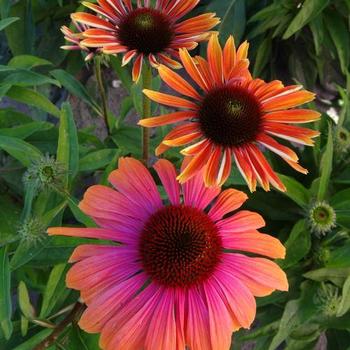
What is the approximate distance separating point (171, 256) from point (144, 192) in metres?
0.10

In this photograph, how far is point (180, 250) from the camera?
1.84ft

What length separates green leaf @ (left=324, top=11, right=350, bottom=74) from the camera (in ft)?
5.16

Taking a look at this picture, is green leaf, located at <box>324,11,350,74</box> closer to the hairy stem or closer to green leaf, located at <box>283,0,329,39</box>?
green leaf, located at <box>283,0,329,39</box>

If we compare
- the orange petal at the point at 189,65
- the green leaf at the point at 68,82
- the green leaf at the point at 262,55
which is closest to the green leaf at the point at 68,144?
the orange petal at the point at 189,65

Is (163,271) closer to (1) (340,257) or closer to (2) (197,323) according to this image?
(2) (197,323)

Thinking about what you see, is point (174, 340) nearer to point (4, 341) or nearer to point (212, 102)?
point (212, 102)

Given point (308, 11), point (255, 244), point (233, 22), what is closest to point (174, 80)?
point (255, 244)

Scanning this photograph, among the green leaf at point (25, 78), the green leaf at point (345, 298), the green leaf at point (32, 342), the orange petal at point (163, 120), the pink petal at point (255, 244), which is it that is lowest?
the green leaf at point (32, 342)

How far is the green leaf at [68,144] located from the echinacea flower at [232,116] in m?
0.17

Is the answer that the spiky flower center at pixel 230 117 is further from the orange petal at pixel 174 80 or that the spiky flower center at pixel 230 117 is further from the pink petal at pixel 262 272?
the pink petal at pixel 262 272

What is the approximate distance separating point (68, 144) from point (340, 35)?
1.21 metres

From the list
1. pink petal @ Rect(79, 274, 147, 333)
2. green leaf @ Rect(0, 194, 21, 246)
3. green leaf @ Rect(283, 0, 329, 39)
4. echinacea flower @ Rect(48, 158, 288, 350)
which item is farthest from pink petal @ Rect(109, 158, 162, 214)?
green leaf @ Rect(283, 0, 329, 39)

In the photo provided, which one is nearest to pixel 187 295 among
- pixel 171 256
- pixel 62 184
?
pixel 171 256

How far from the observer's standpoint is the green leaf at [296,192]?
0.89 m
